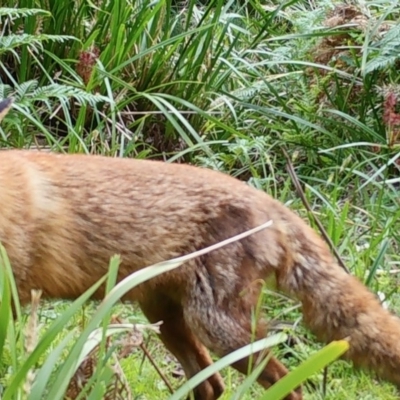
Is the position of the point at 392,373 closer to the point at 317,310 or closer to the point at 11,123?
the point at 317,310

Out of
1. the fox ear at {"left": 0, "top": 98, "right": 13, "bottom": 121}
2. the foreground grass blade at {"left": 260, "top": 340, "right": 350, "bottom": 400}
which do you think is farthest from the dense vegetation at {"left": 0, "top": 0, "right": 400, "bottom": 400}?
the foreground grass blade at {"left": 260, "top": 340, "right": 350, "bottom": 400}

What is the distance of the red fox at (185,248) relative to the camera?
12.0 feet

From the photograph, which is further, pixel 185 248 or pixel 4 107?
pixel 185 248

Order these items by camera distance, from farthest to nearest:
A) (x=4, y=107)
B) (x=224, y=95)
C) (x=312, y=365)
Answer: (x=224, y=95)
(x=4, y=107)
(x=312, y=365)

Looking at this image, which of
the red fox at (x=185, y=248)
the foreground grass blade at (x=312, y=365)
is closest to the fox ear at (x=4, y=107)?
the red fox at (x=185, y=248)

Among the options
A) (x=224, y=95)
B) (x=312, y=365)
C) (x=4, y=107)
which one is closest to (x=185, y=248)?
(x=4, y=107)

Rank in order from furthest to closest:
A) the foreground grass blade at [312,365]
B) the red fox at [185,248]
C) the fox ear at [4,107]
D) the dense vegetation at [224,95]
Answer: the dense vegetation at [224,95] → the red fox at [185,248] → the fox ear at [4,107] → the foreground grass blade at [312,365]

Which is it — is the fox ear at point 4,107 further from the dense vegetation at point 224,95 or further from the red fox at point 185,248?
the dense vegetation at point 224,95

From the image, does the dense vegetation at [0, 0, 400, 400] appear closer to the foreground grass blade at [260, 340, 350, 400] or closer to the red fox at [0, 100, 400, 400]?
the red fox at [0, 100, 400, 400]

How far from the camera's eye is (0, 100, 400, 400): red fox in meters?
3.67

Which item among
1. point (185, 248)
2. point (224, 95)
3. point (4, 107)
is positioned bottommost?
point (224, 95)

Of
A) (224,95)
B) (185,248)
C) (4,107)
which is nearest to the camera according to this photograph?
(4,107)

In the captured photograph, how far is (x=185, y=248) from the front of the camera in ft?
12.5

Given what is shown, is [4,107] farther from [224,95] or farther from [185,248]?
[224,95]
